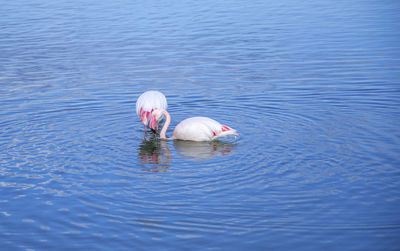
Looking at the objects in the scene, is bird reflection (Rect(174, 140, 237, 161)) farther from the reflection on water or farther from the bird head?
the bird head

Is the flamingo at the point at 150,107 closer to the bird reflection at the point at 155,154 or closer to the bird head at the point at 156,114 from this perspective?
the bird head at the point at 156,114

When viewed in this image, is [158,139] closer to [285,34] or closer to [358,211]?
[358,211]

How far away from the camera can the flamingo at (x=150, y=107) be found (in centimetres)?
1039

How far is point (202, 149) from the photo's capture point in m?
9.26

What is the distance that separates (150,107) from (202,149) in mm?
1780

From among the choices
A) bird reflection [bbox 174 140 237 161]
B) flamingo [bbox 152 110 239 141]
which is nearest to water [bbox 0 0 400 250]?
bird reflection [bbox 174 140 237 161]

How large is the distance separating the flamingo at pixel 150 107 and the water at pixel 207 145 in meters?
0.22

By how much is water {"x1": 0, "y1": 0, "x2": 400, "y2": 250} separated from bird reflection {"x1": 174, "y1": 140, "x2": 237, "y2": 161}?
0.03 m

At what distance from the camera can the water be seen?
21.1ft

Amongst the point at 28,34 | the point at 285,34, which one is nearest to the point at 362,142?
the point at 285,34

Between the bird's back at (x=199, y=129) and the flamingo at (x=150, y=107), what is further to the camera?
the flamingo at (x=150, y=107)

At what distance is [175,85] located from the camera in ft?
43.1

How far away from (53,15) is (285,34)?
1146 centimetres

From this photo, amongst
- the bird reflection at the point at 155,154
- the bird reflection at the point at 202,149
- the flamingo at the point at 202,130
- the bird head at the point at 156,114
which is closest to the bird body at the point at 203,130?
the flamingo at the point at 202,130
